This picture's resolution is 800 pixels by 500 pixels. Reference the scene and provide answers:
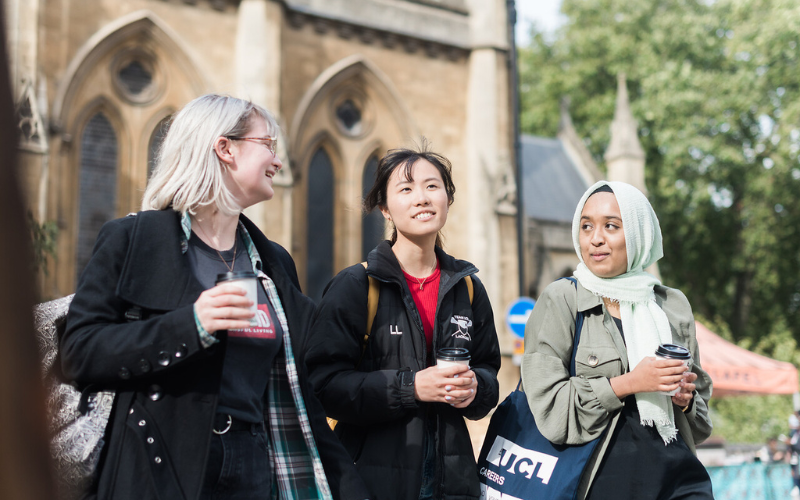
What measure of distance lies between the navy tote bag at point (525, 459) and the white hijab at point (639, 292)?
0.16 meters

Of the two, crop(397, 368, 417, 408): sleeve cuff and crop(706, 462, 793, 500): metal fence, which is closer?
crop(397, 368, 417, 408): sleeve cuff

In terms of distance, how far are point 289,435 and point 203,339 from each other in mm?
512

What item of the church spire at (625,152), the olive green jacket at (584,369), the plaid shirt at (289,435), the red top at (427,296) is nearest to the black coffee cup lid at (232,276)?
the plaid shirt at (289,435)

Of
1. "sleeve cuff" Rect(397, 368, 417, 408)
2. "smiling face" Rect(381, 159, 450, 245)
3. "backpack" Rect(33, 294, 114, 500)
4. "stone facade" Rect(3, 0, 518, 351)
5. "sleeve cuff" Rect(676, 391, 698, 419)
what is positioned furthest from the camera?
"stone facade" Rect(3, 0, 518, 351)

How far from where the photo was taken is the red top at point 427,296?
2789 millimetres

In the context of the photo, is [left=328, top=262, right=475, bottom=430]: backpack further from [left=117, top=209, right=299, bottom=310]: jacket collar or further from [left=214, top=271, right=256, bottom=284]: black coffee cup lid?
[left=214, top=271, right=256, bottom=284]: black coffee cup lid

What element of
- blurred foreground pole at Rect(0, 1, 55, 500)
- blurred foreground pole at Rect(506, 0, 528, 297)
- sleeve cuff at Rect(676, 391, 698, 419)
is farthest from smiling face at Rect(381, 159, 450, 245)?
blurred foreground pole at Rect(506, 0, 528, 297)

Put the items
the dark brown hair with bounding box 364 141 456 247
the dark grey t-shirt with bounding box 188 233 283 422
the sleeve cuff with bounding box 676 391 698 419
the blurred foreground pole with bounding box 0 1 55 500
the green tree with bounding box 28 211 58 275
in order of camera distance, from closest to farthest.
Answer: the blurred foreground pole with bounding box 0 1 55 500 → the dark grey t-shirt with bounding box 188 233 283 422 → the sleeve cuff with bounding box 676 391 698 419 → the dark brown hair with bounding box 364 141 456 247 → the green tree with bounding box 28 211 58 275

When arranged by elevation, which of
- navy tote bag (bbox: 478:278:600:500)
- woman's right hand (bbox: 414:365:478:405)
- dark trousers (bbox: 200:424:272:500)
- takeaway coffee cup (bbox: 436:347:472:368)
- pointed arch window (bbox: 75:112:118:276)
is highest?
pointed arch window (bbox: 75:112:118:276)

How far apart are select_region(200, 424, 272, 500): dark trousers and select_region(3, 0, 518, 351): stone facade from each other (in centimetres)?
875

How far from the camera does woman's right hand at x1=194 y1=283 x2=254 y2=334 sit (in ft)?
6.06

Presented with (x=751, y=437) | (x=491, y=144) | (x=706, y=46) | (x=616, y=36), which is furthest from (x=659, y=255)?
(x=616, y=36)

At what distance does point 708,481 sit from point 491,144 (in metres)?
12.5

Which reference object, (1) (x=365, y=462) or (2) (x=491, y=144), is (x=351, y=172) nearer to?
(2) (x=491, y=144)
